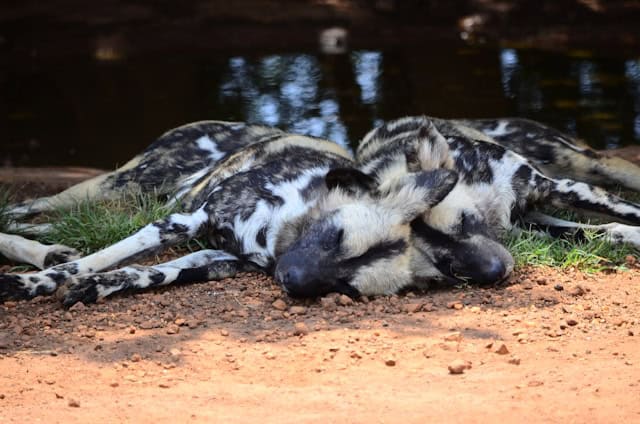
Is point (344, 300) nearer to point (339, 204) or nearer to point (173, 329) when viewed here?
point (339, 204)

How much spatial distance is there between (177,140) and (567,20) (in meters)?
5.01

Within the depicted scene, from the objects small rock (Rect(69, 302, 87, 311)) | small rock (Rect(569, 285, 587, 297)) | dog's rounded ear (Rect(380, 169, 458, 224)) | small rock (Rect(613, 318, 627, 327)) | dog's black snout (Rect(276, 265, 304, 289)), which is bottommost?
small rock (Rect(569, 285, 587, 297))

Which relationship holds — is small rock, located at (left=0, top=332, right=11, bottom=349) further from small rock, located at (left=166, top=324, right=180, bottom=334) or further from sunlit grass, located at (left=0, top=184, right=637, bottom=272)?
sunlit grass, located at (left=0, top=184, right=637, bottom=272)

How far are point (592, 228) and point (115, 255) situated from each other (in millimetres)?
1667

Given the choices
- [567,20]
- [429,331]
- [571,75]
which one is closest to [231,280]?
[429,331]

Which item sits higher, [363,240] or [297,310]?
[363,240]

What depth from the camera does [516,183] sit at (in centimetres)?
388

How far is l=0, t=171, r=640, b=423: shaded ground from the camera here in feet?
7.63

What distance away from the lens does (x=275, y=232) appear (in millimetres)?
3535

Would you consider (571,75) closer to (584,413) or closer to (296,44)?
(296,44)

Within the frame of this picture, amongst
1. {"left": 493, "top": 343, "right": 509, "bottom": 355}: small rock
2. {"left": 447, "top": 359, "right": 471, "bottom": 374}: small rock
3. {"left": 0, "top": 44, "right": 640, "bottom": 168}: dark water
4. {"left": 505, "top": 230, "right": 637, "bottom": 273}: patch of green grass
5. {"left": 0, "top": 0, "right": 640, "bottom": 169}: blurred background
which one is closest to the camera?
{"left": 447, "top": 359, "right": 471, "bottom": 374}: small rock

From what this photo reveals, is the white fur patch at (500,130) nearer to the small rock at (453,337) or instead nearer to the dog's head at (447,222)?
the dog's head at (447,222)

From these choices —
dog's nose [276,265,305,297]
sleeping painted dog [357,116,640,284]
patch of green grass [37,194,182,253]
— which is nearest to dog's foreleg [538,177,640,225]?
sleeping painted dog [357,116,640,284]

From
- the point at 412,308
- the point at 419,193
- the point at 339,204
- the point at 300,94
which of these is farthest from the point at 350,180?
the point at 300,94
